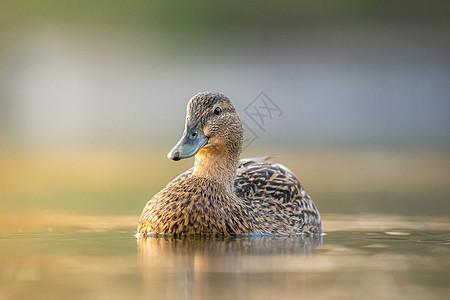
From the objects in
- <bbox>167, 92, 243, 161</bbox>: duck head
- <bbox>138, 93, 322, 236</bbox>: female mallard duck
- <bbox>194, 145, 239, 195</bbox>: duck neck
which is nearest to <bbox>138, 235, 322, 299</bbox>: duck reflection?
<bbox>138, 93, 322, 236</bbox>: female mallard duck

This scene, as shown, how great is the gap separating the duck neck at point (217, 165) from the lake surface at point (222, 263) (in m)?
0.56

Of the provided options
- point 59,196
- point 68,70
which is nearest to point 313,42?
point 68,70

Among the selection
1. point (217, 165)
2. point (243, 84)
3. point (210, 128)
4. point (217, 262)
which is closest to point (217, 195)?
point (217, 165)

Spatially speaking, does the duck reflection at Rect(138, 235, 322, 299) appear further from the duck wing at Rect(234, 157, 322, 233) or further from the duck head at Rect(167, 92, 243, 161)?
the duck head at Rect(167, 92, 243, 161)

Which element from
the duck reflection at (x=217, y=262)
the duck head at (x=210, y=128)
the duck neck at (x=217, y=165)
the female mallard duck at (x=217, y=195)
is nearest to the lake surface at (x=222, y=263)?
the duck reflection at (x=217, y=262)

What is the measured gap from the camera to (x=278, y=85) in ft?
80.9

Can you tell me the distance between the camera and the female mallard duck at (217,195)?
27.6ft

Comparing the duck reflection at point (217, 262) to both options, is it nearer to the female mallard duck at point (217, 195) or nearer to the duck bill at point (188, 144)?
the female mallard duck at point (217, 195)

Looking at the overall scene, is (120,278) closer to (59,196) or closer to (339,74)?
(59,196)

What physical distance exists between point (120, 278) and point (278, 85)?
18482mm

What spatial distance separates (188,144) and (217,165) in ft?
1.98

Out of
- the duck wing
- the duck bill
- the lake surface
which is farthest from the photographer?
the duck wing

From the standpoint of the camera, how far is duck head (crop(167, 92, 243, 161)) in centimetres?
842

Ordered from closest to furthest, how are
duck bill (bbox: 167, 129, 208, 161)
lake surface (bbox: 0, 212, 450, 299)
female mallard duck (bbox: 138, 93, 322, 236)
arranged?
lake surface (bbox: 0, 212, 450, 299)
duck bill (bbox: 167, 129, 208, 161)
female mallard duck (bbox: 138, 93, 322, 236)
